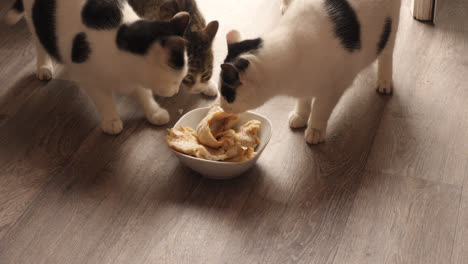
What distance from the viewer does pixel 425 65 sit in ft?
7.12

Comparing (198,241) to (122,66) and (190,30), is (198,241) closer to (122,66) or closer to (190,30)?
(122,66)

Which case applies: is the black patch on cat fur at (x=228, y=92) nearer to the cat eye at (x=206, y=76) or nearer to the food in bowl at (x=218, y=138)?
the food in bowl at (x=218, y=138)

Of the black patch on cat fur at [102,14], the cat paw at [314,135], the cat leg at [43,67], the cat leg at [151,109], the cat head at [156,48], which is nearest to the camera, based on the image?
the cat head at [156,48]

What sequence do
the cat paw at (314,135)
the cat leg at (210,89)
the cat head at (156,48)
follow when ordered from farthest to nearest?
the cat leg at (210,89), the cat paw at (314,135), the cat head at (156,48)

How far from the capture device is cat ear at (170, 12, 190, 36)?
1628 mm

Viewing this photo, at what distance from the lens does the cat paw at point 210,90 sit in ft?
6.89

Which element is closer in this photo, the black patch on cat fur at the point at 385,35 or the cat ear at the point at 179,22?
the cat ear at the point at 179,22

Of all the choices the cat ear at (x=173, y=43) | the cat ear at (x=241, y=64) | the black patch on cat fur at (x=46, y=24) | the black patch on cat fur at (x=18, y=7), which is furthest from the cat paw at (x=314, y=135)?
the black patch on cat fur at (x=18, y=7)

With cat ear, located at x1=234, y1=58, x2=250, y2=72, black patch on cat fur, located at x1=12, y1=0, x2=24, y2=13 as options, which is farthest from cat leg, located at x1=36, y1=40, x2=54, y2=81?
cat ear, located at x1=234, y1=58, x2=250, y2=72

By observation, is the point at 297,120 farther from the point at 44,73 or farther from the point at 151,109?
the point at 44,73

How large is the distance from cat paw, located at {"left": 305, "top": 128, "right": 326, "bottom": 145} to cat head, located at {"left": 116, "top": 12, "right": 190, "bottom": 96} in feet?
1.75

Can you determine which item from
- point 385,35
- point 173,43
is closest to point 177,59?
point 173,43

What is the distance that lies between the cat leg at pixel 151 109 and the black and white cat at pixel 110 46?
0.03 m

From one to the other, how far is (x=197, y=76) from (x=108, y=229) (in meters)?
0.67
